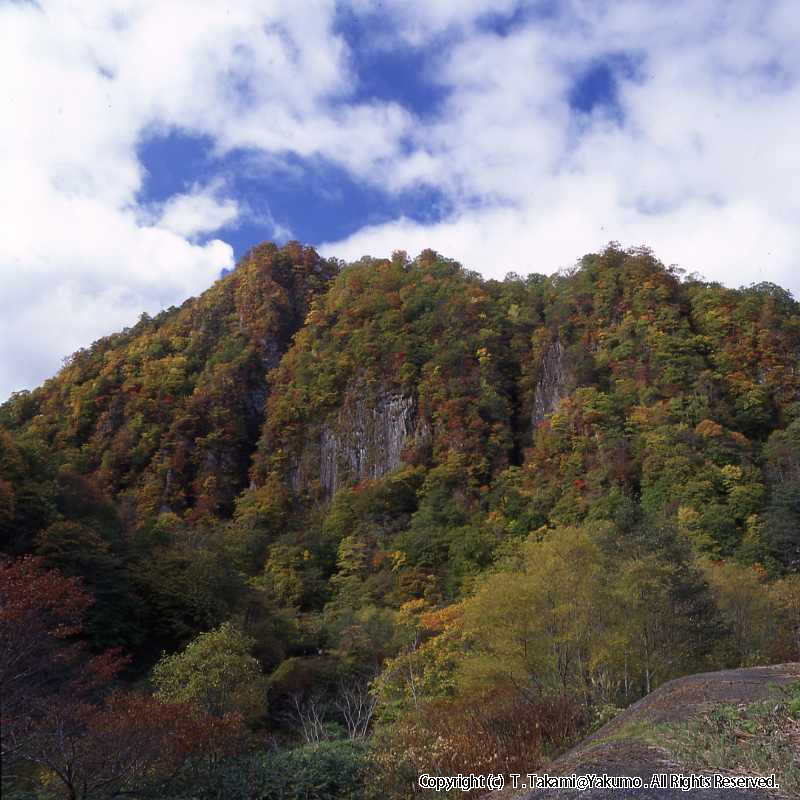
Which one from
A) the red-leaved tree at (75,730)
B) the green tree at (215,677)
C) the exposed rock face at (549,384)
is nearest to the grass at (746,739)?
the red-leaved tree at (75,730)

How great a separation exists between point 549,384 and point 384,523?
1925 cm

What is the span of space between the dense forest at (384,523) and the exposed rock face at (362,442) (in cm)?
29

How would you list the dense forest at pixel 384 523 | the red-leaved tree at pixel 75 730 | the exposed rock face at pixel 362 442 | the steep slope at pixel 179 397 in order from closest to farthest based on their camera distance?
1. the red-leaved tree at pixel 75 730
2. the dense forest at pixel 384 523
3. the exposed rock face at pixel 362 442
4. the steep slope at pixel 179 397

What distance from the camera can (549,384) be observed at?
2520 inches

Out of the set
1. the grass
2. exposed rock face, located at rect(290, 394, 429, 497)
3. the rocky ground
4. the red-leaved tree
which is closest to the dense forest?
the red-leaved tree

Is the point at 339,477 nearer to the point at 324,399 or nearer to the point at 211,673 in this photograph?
the point at 324,399

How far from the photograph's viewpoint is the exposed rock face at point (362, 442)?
6400 centimetres

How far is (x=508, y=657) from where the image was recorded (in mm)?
19234

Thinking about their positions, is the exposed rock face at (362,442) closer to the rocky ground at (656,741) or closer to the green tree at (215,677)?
the green tree at (215,677)

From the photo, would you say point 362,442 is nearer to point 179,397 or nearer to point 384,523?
point 384,523

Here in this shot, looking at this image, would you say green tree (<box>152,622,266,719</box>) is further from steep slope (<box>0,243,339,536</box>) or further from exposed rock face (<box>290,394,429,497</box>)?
exposed rock face (<box>290,394,429,497</box>)

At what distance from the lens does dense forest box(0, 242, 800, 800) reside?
1134 cm

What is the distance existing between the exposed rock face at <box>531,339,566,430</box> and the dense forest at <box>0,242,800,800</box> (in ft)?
1.00

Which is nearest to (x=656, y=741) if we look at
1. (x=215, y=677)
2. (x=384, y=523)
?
(x=215, y=677)
